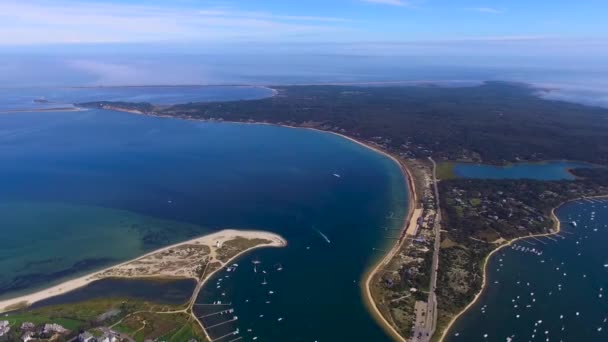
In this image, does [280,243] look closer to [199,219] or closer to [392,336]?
[199,219]

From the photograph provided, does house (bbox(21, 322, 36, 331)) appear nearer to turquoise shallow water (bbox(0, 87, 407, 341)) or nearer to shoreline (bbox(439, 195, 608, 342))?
turquoise shallow water (bbox(0, 87, 407, 341))

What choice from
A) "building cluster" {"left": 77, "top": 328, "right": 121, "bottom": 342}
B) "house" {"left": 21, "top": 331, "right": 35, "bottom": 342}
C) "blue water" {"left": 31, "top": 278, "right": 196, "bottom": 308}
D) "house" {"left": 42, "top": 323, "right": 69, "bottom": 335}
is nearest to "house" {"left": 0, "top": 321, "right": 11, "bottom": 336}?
"house" {"left": 21, "top": 331, "right": 35, "bottom": 342}

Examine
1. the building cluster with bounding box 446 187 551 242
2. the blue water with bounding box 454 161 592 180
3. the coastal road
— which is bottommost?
the coastal road

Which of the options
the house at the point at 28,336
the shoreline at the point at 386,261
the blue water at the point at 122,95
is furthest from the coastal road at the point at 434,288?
the blue water at the point at 122,95

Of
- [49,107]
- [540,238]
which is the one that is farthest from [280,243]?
[49,107]

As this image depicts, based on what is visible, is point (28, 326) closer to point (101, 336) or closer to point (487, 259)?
point (101, 336)

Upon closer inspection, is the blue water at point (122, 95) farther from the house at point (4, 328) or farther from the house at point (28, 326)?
the house at point (28, 326)
